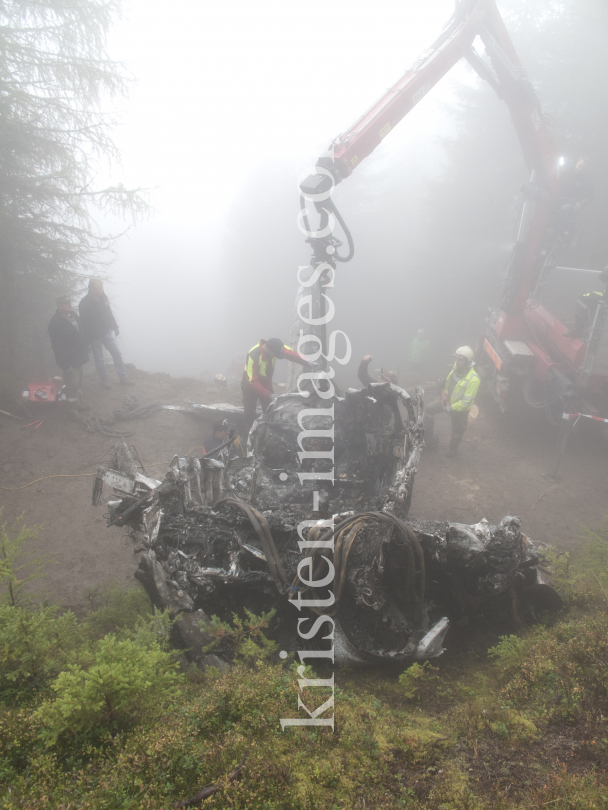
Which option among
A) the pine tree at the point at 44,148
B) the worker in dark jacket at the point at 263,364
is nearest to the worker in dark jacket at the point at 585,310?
the worker in dark jacket at the point at 263,364

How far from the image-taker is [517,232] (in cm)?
813

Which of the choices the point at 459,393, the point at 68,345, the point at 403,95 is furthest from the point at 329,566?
the point at 68,345

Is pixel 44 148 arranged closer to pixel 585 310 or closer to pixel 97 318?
pixel 97 318

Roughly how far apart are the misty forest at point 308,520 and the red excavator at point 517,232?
0.06 metres

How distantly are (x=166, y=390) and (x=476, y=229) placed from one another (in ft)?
46.6

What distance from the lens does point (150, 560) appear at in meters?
2.88

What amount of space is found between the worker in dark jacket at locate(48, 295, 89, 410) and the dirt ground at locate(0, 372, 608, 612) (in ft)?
1.48

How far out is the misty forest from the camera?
1604 millimetres

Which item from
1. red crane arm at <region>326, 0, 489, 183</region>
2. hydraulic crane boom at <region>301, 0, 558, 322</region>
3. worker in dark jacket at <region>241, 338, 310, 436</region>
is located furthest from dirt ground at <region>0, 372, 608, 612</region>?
red crane arm at <region>326, 0, 489, 183</region>

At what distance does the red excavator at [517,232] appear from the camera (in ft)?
18.6

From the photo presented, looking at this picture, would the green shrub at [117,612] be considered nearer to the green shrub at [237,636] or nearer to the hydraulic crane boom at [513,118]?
the green shrub at [237,636]

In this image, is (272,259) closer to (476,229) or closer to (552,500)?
(476,229)

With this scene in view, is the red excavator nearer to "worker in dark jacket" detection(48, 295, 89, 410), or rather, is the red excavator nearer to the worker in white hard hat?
the worker in white hard hat

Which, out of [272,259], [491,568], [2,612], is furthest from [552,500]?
[272,259]
